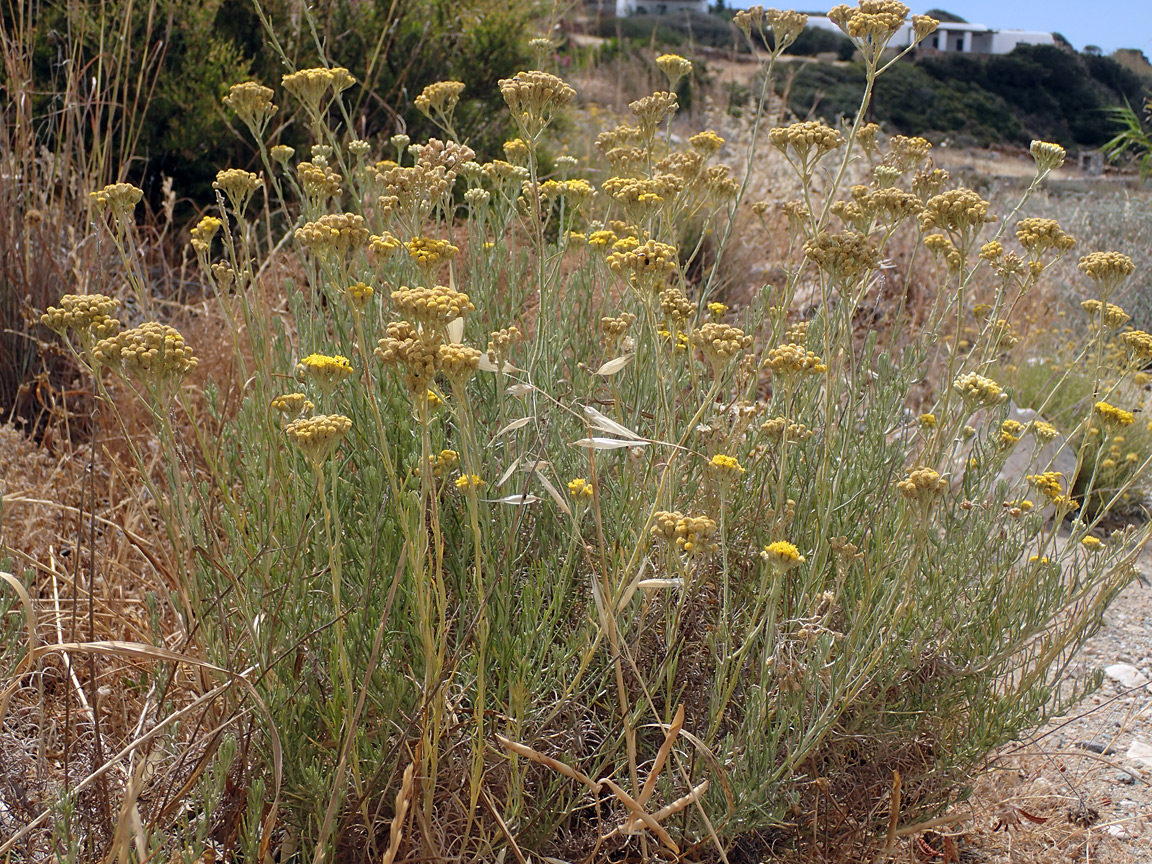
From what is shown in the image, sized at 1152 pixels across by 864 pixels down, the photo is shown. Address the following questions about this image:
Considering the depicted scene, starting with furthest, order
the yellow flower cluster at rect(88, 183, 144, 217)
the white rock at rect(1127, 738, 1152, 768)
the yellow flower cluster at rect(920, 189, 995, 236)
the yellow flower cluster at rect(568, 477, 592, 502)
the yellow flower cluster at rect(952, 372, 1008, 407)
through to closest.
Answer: the white rock at rect(1127, 738, 1152, 768) < the yellow flower cluster at rect(88, 183, 144, 217) < the yellow flower cluster at rect(920, 189, 995, 236) < the yellow flower cluster at rect(952, 372, 1008, 407) < the yellow flower cluster at rect(568, 477, 592, 502)

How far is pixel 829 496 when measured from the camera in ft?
7.15

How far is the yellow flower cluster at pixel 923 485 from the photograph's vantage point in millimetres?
1556

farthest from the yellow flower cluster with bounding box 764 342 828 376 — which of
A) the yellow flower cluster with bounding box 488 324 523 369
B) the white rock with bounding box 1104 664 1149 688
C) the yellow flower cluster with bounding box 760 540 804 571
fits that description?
the white rock with bounding box 1104 664 1149 688

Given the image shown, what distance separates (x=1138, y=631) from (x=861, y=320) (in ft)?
8.38

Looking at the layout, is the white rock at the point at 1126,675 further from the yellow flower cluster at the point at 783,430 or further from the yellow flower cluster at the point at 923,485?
the yellow flower cluster at the point at 923,485

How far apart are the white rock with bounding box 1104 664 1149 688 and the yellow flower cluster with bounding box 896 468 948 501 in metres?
2.28

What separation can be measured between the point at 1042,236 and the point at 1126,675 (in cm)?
198

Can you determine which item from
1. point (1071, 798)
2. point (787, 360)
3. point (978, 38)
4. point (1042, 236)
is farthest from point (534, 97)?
point (978, 38)

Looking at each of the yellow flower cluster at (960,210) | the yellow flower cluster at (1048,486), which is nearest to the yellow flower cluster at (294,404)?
the yellow flower cluster at (960,210)

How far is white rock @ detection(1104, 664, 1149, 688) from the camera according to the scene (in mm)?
3348

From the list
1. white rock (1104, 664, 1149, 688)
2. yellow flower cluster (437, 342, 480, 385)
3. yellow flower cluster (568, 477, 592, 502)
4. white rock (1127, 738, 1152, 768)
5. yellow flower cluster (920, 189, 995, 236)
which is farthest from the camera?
white rock (1104, 664, 1149, 688)

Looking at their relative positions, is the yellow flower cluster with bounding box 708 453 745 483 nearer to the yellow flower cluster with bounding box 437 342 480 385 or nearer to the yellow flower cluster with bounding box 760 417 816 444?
the yellow flower cluster with bounding box 760 417 816 444

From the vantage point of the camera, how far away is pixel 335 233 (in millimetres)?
1624

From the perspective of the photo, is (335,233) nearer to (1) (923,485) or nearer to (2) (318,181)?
(2) (318,181)
